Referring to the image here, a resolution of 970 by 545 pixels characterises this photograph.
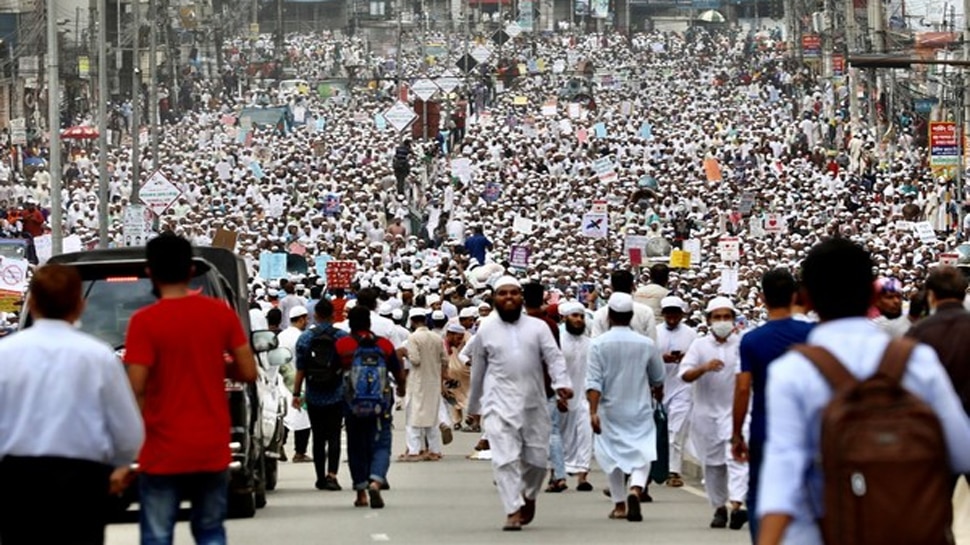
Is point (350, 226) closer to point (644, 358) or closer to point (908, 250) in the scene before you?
point (908, 250)

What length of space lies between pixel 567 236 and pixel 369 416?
109ft

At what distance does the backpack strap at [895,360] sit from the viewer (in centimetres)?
708

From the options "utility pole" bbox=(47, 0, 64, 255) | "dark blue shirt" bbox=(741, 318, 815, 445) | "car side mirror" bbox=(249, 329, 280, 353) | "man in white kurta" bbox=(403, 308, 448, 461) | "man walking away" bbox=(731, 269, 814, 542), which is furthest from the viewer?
"utility pole" bbox=(47, 0, 64, 255)

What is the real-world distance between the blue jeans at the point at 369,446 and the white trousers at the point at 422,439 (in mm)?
6064

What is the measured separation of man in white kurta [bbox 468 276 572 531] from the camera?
15.8m

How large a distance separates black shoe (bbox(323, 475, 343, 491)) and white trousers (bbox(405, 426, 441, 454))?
4415 mm

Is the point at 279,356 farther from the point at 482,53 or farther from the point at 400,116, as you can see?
the point at 482,53

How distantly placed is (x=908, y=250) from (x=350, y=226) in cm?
1266

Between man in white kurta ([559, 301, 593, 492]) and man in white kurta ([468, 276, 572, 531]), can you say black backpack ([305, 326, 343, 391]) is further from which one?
man in white kurta ([468, 276, 572, 531])

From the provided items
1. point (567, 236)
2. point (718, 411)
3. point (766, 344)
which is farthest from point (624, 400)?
point (567, 236)

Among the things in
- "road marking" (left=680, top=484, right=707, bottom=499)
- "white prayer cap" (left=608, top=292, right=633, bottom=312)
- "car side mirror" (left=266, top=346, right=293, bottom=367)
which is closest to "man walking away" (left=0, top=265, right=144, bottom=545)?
"white prayer cap" (left=608, top=292, right=633, bottom=312)

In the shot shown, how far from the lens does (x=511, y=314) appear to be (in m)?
15.9

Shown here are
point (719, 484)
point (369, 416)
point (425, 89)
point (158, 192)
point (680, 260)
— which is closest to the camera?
point (719, 484)

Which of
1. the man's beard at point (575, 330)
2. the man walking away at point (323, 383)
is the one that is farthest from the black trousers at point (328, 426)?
the man's beard at point (575, 330)
